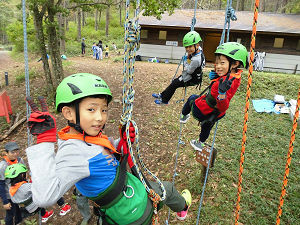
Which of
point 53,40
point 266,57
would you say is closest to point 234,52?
point 53,40

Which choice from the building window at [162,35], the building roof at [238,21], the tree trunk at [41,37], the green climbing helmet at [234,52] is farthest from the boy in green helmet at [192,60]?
the building window at [162,35]

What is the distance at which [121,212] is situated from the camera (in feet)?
5.83

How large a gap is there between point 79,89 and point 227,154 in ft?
16.9

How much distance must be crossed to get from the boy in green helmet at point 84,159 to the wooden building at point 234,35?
15931mm

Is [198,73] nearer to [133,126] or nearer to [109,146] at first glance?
[133,126]

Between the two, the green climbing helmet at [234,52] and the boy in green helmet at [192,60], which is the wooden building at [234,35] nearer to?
the boy in green helmet at [192,60]

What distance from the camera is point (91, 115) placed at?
5.62ft

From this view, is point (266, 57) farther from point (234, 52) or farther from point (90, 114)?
point (90, 114)

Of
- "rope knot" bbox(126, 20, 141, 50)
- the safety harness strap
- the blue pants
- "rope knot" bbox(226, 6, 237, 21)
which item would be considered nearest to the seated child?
the safety harness strap

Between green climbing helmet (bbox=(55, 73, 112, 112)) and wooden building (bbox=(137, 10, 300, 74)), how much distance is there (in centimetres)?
1581

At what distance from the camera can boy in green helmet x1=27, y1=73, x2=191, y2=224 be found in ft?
4.90

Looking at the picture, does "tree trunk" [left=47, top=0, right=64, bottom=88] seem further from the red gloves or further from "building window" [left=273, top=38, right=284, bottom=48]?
"building window" [left=273, top=38, right=284, bottom=48]

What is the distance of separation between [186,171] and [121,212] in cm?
379

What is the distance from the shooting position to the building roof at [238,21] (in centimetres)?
1554
